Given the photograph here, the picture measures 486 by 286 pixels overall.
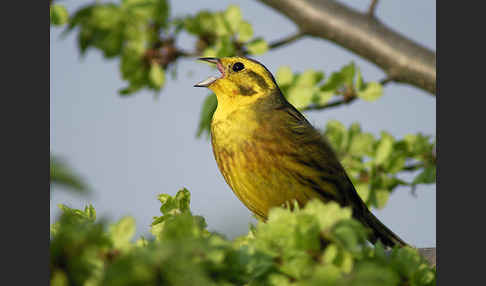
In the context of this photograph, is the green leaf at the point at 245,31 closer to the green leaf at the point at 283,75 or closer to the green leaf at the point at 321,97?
the green leaf at the point at 283,75

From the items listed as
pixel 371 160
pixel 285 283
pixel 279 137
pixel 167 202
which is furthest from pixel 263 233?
pixel 371 160

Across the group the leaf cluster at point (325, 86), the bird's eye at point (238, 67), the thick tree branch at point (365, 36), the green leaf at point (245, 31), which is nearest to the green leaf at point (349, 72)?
the leaf cluster at point (325, 86)

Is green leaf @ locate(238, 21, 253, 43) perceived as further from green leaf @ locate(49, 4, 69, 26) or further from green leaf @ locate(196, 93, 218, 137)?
green leaf @ locate(49, 4, 69, 26)

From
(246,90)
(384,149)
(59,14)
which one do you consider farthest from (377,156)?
(59,14)

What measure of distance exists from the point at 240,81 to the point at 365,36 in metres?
0.61

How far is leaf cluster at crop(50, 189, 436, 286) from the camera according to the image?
0.61 metres

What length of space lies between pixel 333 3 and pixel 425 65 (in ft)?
1.25

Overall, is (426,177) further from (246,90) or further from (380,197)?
(246,90)

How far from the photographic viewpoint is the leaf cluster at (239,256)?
0.61 meters

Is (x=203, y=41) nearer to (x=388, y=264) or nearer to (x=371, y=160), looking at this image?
(x=371, y=160)

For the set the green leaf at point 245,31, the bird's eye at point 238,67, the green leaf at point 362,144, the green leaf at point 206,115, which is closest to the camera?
the bird's eye at point 238,67

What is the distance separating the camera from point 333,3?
1.92m

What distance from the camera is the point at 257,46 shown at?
1659 mm

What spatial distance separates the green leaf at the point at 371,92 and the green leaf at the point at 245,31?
1.25ft
